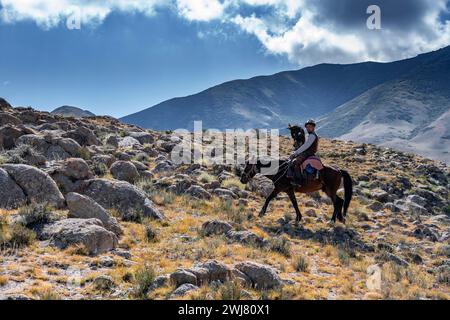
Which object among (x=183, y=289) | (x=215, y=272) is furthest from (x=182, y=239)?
(x=183, y=289)

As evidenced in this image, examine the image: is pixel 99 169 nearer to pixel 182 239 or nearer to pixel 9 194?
pixel 9 194

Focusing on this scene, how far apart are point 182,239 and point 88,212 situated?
2717mm

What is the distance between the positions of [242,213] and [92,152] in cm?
906

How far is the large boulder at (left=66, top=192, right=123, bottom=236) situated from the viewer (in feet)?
36.0

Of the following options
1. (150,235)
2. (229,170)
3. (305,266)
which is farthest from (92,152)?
(305,266)

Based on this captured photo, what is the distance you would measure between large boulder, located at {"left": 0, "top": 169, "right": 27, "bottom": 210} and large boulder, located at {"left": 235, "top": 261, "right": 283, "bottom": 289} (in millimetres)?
7179

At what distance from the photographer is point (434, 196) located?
86.8ft

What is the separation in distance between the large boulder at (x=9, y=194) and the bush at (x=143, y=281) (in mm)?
5627

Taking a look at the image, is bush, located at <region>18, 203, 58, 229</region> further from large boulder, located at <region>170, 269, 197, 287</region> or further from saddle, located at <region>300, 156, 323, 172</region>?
saddle, located at <region>300, 156, 323, 172</region>

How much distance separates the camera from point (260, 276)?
27.0 feet

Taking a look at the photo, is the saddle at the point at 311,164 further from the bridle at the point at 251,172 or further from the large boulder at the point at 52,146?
the large boulder at the point at 52,146

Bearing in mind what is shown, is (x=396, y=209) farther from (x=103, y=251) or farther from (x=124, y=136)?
(x=124, y=136)

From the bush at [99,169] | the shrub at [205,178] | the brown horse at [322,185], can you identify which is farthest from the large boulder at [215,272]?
the shrub at [205,178]

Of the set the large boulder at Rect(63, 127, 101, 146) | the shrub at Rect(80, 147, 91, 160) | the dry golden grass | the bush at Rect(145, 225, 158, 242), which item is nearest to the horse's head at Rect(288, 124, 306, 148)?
the dry golden grass
